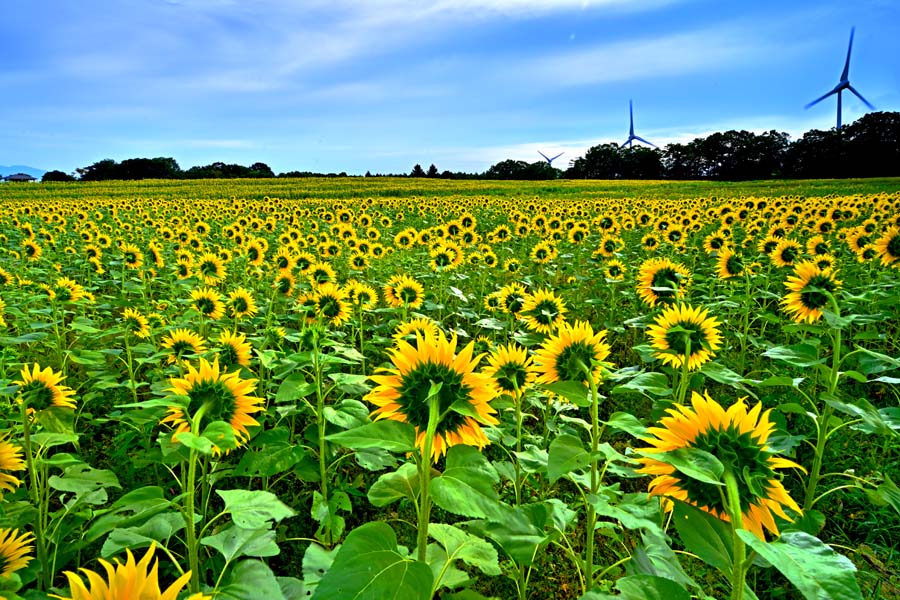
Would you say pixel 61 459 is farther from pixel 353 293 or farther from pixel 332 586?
pixel 353 293

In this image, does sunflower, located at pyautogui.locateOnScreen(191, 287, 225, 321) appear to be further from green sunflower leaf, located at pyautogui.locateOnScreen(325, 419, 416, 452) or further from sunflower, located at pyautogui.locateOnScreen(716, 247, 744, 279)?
sunflower, located at pyautogui.locateOnScreen(716, 247, 744, 279)

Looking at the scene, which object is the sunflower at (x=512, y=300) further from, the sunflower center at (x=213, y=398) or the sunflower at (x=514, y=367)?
the sunflower center at (x=213, y=398)

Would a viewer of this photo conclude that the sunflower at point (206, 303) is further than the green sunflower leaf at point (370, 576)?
Yes

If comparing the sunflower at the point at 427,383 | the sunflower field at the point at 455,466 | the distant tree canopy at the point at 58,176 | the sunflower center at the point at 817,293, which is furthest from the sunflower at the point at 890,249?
the distant tree canopy at the point at 58,176

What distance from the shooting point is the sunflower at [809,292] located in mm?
2619

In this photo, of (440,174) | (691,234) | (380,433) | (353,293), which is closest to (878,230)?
(691,234)

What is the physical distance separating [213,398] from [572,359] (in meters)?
1.17

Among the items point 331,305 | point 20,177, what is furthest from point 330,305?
point 20,177

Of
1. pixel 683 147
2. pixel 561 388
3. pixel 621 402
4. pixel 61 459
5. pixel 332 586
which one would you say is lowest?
pixel 621 402

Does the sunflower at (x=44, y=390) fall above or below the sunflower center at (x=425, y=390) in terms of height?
below

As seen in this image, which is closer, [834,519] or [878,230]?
[834,519]

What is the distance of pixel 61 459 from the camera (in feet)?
5.75

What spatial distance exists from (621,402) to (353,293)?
Result: 219 cm

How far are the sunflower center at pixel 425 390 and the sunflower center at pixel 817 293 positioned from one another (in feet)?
7.45
